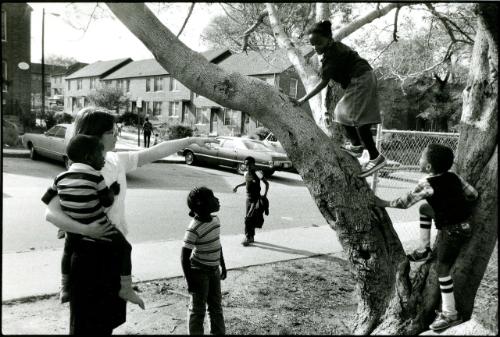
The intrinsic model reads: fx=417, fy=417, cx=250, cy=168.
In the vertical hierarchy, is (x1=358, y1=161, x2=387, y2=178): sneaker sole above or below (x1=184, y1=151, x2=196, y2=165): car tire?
above

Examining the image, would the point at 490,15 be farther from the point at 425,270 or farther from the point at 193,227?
the point at 193,227

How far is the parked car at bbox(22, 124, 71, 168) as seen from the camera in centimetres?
1091

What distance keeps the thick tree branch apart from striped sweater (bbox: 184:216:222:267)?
360 centimetres

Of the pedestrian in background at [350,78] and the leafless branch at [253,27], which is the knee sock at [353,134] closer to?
the pedestrian in background at [350,78]

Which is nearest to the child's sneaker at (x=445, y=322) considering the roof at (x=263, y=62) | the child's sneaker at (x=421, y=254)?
the child's sneaker at (x=421, y=254)

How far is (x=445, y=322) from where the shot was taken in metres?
3.13

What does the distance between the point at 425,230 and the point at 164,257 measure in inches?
166

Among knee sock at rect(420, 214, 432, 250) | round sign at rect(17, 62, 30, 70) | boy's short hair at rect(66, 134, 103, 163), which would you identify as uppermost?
round sign at rect(17, 62, 30, 70)

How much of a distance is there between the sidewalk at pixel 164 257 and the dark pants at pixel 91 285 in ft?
8.43

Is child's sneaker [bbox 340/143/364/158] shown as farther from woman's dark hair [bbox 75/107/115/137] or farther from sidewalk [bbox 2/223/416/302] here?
sidewalk [bbox 2/223/416/302]

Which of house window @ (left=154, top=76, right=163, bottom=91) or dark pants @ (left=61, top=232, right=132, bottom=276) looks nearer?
dark pants @ (left=61, top=232, right=132, bottom=276)

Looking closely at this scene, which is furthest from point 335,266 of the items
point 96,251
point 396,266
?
point 96,251

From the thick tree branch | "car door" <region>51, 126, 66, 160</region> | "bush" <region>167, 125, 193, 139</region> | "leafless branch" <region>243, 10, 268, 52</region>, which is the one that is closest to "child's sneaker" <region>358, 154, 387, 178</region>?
the thick tree branch

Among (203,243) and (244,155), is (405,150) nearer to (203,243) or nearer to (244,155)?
(203,243)
